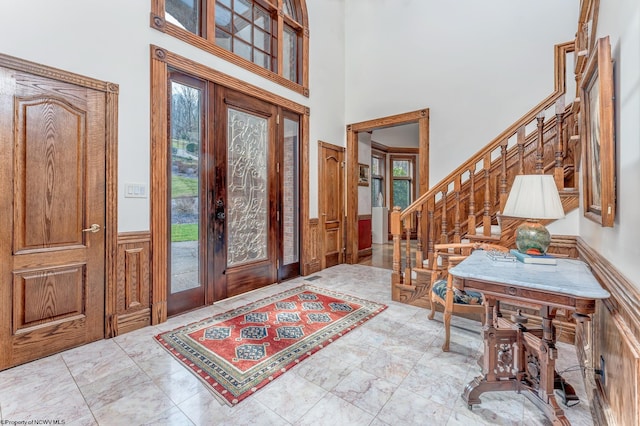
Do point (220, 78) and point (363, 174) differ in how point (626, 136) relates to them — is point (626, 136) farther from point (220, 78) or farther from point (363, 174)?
point (363, 174)

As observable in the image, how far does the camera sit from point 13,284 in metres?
2.04

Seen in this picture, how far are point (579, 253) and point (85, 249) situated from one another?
4011 millimetres

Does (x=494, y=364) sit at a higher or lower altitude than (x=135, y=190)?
lower

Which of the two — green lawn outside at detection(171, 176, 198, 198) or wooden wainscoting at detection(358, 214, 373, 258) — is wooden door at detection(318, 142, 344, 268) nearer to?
wooden wainscoting at detection(358, 214, 373, 258)

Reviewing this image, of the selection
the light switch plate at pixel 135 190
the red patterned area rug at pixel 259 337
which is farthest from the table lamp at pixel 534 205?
the light switch plate at pixel 135 190

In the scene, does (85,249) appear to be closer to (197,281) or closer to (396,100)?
(197,281)

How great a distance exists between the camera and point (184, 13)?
315 centimetres

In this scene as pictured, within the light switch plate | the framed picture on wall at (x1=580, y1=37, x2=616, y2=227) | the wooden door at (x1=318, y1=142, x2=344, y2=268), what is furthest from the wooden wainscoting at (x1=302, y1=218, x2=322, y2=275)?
the framed picture on wall at (x1=580, y1=37, x2=616, y2=227)

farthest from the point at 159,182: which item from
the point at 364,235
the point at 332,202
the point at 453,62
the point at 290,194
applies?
the point at 453,62

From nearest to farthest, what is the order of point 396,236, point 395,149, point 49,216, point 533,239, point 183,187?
point 533,239
point 49,216
point 183,187
point 396,236
point 395,149

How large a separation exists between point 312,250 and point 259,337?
88.9 inches

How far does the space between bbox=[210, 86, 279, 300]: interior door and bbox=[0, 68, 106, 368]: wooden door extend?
110 cm

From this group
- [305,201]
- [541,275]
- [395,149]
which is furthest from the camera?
[395,149]

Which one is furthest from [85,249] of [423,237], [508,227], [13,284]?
[508,227]
